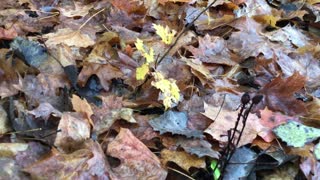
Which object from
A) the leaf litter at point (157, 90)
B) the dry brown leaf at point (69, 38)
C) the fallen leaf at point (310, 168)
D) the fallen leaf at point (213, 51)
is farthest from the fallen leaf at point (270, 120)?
the dry brown leaf at point (69, 38)

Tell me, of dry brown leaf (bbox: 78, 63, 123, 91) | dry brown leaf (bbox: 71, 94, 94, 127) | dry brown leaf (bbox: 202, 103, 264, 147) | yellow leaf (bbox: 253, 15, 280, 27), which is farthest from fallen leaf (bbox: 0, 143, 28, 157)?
yellow leaf (bbox: 253, 15, 280, 27)

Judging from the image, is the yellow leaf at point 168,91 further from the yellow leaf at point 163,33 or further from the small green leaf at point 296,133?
the small green leaf at point 296,133

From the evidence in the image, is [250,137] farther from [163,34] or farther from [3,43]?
[3,43]

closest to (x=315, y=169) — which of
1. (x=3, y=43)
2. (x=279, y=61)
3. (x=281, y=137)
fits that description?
(x=281, y=137)

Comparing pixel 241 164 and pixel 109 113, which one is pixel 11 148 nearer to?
pixel 109 113

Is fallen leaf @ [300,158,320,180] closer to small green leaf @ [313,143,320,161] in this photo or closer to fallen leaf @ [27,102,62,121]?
small green leaf @ [313,143,320,161]

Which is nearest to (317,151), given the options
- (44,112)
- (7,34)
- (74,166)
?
(74,166)
